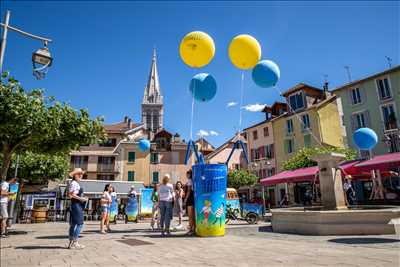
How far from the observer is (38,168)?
79.3 feet

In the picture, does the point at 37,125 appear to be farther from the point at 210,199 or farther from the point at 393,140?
the point at 393,140

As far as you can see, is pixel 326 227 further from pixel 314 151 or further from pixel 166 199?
pixel 314 151

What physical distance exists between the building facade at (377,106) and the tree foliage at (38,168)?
1155 inches

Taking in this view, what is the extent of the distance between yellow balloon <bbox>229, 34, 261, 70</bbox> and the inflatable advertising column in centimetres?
360

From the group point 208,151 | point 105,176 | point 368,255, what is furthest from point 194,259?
point 208,151

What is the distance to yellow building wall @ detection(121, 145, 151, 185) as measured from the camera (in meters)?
39.7

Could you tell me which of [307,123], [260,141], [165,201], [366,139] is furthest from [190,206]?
[260,141]

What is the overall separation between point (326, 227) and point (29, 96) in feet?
34.3

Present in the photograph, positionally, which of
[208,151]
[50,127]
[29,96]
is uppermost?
[208,151]

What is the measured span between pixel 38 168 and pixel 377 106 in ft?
108

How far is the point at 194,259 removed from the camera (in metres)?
4.27

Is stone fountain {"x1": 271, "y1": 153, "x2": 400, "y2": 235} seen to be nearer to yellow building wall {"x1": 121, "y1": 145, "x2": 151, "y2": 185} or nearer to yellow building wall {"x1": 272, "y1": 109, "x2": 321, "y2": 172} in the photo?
yellow building wall {"x1": 272, "y1": 109, "x2": 321, "y2": 172}

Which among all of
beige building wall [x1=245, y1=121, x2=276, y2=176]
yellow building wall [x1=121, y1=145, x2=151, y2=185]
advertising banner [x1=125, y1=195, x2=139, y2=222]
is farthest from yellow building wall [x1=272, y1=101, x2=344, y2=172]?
advertising banner [x1=125, y1=195, x2=139, y2=222]

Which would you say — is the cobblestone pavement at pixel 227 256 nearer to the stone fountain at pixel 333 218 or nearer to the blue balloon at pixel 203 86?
the stone fountain at pixel 333 218
